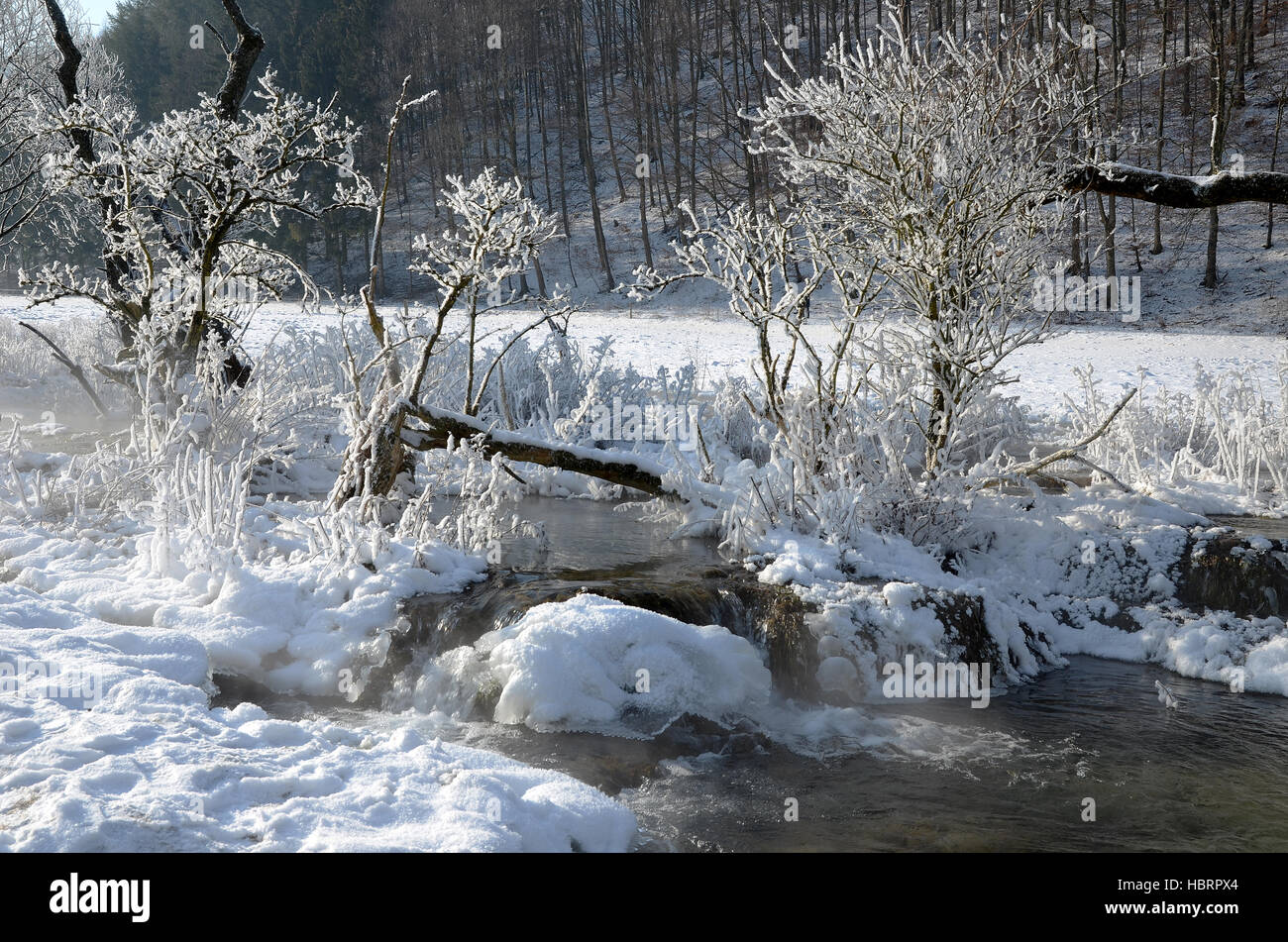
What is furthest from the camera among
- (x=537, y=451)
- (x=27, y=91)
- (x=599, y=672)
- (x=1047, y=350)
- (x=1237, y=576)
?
(x=1047, y=350)

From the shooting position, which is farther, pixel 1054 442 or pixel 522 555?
pixel 1054 442

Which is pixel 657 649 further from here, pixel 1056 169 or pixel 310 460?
pixel 310 460

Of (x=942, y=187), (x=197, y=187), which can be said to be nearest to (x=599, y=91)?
(x=197, y=187)

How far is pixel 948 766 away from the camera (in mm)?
5113

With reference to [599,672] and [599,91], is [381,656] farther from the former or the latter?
[599,91]

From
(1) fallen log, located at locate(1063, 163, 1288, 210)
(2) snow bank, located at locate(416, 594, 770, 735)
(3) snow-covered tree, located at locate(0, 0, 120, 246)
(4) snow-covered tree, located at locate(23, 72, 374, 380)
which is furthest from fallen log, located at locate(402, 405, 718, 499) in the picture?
(3) snow-covered tree, located at locate(0, 0, 120, 246)

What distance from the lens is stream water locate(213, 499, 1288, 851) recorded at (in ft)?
14.5

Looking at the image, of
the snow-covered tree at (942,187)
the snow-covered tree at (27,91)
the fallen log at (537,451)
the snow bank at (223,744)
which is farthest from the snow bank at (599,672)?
the snow-covered tree at (27,91)

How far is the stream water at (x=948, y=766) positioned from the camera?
4.41 meters

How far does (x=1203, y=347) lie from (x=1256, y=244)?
8.38m

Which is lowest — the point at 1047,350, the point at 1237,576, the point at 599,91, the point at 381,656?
the point at 381,656

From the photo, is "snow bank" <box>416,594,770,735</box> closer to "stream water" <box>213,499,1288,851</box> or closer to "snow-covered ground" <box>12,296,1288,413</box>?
"stream water" <box>213,499,1288,851</box>

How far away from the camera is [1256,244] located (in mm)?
23844
